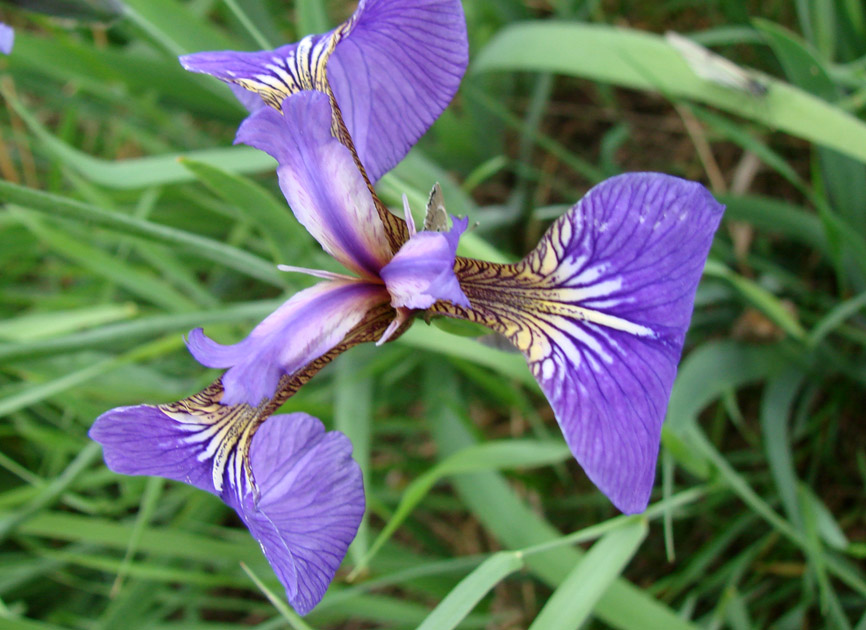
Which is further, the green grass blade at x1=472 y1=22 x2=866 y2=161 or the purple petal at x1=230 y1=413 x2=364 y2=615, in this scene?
the green grass blade at x1=472 y1=22 x2=866 y2=161

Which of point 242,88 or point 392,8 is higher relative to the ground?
point 392,8

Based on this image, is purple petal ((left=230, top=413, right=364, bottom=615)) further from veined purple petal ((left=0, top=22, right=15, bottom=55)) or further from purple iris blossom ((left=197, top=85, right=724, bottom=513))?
veined purple petal ((left=0, top=22, right=15, bottom=55))

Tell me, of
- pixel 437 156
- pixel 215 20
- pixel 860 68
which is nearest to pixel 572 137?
pixel 437 156

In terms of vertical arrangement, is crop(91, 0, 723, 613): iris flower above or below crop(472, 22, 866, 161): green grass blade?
below

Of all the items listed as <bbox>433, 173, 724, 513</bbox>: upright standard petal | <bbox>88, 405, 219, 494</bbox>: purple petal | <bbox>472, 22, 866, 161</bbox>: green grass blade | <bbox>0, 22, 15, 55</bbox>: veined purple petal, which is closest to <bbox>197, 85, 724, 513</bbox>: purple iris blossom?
<bbox>433, 173, 724, 513</bbox>: upright standard petal

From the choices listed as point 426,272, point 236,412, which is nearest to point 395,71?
point 426,272

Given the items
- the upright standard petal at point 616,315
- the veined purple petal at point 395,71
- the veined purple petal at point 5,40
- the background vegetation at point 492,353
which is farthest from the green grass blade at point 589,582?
the veined purple petal at point 5,40

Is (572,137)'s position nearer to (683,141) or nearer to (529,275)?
(683,141)
